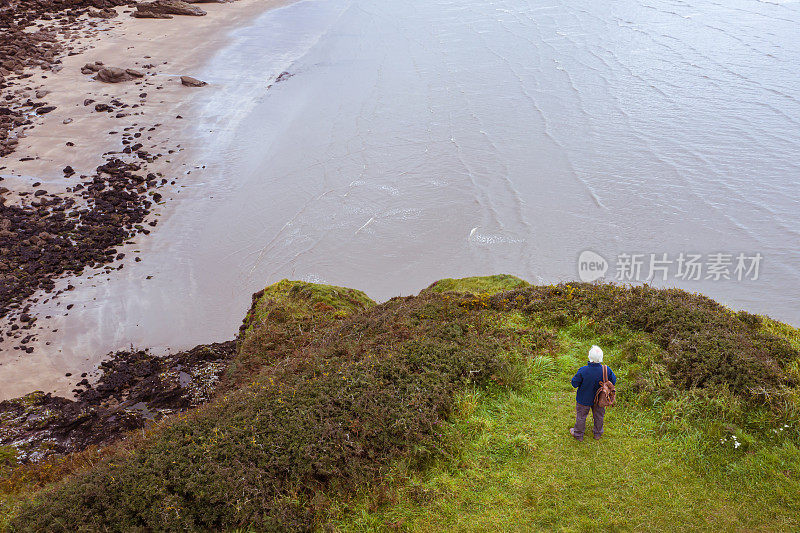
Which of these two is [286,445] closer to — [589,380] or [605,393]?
[589,380]

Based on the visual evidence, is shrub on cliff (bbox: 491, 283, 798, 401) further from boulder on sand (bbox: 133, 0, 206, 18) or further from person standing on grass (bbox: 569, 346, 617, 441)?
boulder on sand (bbox: 133, 0, 206, 18)

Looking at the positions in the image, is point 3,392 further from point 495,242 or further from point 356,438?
point 495,242

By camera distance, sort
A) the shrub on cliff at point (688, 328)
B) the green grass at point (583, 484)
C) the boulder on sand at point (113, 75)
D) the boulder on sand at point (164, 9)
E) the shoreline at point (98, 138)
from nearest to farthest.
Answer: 1. the green grass at point (583, 484)
2. the shrub on cliff at point (688, 328)
3. the shoreline at point (98, 138)
4. the boulder on sand at point (113, 75)
5. the boulder on sand at point (164, 9)

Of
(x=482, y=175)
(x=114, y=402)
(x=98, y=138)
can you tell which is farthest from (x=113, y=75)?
(x=114, y=402)

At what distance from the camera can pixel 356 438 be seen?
9.13m

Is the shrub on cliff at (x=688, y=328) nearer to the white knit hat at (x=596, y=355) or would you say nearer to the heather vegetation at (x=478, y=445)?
the heather vegetation at (x=478, y=445)

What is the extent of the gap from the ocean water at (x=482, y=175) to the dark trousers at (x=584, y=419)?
37.7 ft

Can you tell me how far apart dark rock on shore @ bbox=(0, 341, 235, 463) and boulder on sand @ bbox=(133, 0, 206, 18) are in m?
40.6

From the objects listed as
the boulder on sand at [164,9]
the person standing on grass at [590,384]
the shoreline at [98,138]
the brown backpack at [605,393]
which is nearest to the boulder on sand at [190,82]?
the shoreline at [98,138]

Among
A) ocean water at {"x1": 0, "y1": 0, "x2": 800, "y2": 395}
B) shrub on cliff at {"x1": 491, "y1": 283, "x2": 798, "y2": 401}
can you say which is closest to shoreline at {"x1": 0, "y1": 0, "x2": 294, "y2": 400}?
ocean water at {"x1": 0, "y1": 0, "x2": 800, "y2": 395}

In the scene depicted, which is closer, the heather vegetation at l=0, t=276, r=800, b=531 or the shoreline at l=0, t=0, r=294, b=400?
the heather vegetation at l=0, t=276, r=800, b=531

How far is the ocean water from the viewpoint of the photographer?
20.7 meters

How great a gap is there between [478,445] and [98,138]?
1138 inches

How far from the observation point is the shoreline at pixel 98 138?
1873 cm
